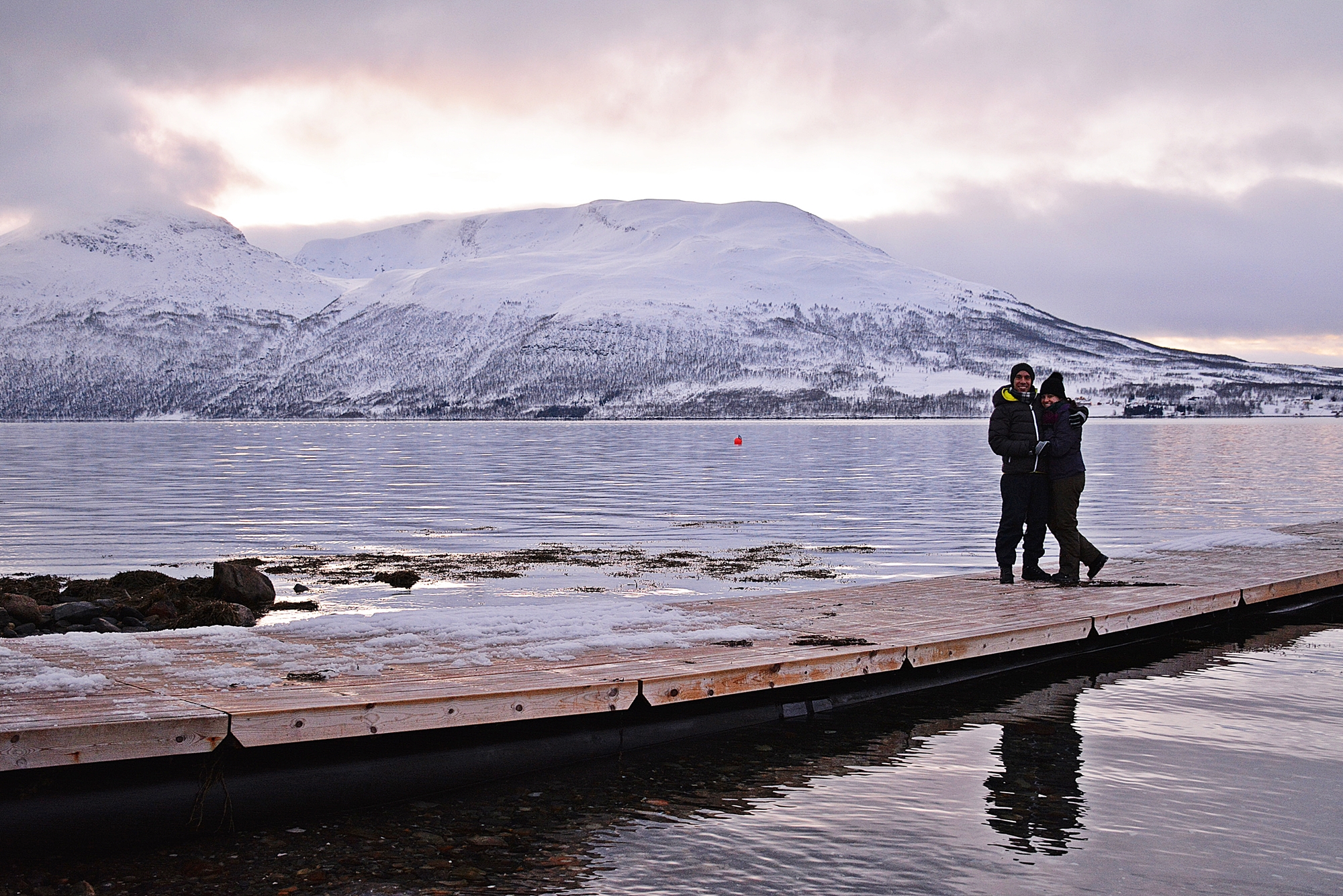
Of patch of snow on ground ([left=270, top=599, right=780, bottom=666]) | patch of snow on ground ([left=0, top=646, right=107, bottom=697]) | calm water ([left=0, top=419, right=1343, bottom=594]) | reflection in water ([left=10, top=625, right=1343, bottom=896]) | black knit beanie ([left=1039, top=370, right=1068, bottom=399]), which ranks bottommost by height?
reflection in water ([left=10, top=625, right=1343, bottom=896])

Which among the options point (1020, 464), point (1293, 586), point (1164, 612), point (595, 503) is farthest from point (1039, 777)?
point (595, 503)

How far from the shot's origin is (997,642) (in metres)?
13.0

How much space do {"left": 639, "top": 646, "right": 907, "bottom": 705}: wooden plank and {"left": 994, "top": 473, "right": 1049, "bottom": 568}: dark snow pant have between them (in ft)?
16.9

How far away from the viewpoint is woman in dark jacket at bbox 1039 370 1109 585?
16.2 meters

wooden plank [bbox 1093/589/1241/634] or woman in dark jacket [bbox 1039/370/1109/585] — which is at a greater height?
woman in dark jacket [bbox 1039/370/1109/585]

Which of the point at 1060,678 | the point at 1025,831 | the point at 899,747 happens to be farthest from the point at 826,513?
the point at 1025,831

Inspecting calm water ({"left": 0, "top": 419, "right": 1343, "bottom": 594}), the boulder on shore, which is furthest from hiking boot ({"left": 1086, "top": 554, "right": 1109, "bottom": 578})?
the boulder on shore

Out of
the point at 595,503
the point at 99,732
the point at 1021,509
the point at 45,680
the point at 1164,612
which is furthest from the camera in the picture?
the point at 595,503

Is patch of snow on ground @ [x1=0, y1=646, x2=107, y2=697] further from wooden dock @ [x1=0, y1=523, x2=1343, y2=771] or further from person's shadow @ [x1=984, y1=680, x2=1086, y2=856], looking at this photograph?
person's shadow @ [x1=984, y1=680, x2=1086, y2=856]

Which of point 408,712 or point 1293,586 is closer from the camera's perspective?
point 408,712

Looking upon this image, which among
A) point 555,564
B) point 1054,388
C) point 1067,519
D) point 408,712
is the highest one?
point 1054,388

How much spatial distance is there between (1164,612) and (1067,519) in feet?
6.15

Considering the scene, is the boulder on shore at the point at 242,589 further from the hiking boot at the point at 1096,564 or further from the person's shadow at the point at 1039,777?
the hiking boot at the point at 1096,564

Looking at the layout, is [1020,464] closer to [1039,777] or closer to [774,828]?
[1039,777]
